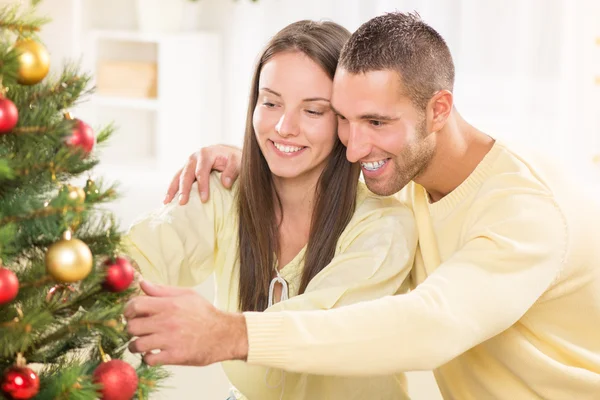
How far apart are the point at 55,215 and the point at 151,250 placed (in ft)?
2.51

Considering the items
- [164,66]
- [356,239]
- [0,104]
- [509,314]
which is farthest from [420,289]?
[164,66]

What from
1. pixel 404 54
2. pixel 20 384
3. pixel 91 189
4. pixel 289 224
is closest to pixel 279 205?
pixel 289 224

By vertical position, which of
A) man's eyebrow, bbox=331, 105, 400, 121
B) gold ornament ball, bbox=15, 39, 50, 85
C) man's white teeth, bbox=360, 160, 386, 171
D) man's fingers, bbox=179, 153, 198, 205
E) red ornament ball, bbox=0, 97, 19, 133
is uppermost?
gold ornament ball, bbox=15, 39, 50, 85

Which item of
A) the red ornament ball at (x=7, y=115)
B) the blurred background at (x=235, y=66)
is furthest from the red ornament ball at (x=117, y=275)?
the blurred background at (x=235, y=66)

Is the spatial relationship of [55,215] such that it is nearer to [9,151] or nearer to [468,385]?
[9,151]

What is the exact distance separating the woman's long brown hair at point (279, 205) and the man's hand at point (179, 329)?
1.68ft

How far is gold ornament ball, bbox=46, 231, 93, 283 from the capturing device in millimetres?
1093

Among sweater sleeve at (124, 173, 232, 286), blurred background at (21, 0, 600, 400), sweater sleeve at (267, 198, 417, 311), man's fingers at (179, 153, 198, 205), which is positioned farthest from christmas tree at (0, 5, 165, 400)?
blurred background at (21, 0, 600, 400)

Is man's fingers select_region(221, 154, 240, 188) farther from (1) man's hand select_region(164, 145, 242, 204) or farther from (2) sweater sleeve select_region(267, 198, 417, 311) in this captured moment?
(2) sweater sleeve select_region(267, 198, 417, 311)

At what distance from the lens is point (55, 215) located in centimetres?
110

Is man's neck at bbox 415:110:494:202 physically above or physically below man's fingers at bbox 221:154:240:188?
above

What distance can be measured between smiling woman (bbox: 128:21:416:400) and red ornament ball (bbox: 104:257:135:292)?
553 millimetres

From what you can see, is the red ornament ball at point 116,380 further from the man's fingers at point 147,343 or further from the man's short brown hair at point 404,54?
the man's short brown hair at point 404,54

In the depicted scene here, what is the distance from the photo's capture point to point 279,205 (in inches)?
78.0
